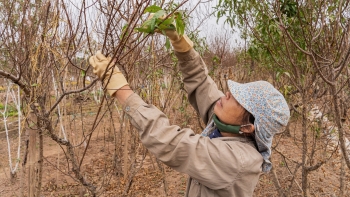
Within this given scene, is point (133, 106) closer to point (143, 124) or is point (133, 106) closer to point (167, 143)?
point (143, 124)

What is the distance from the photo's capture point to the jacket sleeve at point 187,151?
1.27m

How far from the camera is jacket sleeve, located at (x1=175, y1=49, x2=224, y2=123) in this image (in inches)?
73.2

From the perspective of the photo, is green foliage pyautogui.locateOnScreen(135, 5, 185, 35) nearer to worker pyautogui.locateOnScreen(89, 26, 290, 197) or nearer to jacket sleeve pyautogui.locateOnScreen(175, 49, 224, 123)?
worker pyautogui.locateOnScreen(89, 26, 290, 197)

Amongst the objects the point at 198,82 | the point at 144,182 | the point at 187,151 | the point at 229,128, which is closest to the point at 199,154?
the point at 187,151

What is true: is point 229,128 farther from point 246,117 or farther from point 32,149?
point 32,149

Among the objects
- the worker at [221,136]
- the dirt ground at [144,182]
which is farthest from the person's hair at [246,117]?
the dirt ground at [144,182]

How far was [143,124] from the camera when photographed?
130 centimetres

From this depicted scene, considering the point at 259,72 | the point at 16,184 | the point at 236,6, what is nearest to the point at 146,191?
the point at 16,184

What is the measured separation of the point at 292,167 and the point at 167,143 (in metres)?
5.21

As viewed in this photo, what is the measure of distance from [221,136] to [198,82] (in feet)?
1.50

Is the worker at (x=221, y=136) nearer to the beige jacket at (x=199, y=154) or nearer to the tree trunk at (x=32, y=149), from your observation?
the beige jacket at (x=199, y=154)

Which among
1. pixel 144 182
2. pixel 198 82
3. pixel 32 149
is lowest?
pixel 144 182

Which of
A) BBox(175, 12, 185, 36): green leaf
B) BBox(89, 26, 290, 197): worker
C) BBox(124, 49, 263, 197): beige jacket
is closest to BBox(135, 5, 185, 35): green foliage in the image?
BBox(175, 12, 185, 36): green leaf

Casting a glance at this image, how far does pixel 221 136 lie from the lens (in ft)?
5.23
